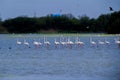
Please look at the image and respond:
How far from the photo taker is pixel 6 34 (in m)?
136

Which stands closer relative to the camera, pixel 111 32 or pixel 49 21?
pixel 111 32

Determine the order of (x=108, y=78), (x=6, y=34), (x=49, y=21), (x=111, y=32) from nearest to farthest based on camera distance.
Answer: (x=108, y=78) → (x=111, y=32) → (x=49, y=21) → (x=6, y=34)

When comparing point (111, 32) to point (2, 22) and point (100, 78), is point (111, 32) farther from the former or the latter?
point (100, 78)

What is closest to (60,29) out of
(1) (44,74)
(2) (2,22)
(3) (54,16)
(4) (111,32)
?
(3) (54,16)

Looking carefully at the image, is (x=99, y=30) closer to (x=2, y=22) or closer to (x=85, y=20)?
(x=85, y=20)

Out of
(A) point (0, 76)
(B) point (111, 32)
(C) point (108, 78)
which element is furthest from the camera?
(B) point (111, 32)

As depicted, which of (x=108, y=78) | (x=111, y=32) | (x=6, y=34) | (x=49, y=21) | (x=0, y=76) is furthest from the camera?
(x=6, y=34)

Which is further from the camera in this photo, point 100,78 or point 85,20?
point 85,20

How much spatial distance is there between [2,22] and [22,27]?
5.42 m

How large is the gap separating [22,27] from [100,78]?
351 feet

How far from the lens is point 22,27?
131m

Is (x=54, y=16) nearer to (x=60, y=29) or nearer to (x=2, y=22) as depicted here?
(x=60, y=29)

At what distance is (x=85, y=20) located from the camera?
420 ft

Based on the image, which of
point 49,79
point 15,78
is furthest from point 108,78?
point 15,78
